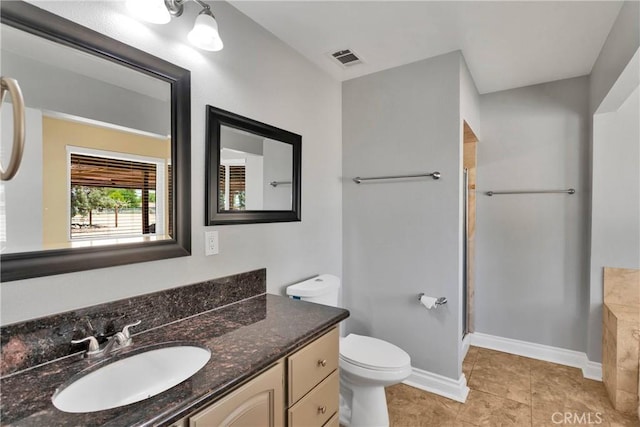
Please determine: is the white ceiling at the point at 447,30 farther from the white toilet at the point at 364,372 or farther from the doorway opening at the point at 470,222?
the white toilet at the point at 364,372

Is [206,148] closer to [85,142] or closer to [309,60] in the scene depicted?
[85,142]

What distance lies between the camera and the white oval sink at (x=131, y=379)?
0.88 meters

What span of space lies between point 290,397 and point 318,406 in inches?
8.9

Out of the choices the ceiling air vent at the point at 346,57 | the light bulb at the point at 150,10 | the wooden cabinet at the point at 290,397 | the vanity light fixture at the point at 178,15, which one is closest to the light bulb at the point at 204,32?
the vanity light fixture at the point at 178,15

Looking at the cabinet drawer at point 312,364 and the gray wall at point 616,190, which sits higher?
the gray wall at point 616,190

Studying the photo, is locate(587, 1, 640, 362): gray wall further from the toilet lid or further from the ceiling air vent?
the toilet lid

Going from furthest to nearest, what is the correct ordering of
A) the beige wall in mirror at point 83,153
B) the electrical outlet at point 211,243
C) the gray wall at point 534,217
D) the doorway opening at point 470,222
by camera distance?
the doorway opening at point 470,222
the gray wall at point 534,217
the electrical outlet at point 211,243
the beige wall in mirror at point 83,153

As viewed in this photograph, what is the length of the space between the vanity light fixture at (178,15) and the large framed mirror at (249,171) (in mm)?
295

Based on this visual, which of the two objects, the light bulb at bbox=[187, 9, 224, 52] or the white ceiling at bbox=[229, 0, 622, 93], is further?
the white ceiling at bbox=[229, 0, 622, 93]

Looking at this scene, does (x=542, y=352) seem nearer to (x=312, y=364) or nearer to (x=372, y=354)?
(x=372, y=354)

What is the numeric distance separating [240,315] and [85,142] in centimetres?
92

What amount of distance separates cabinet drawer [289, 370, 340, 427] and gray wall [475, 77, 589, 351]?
211cm

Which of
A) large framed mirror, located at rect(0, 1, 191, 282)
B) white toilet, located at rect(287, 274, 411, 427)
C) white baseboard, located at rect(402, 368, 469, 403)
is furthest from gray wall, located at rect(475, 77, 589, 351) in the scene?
large framed mirror, located at rect(0, 1, 191, 282)

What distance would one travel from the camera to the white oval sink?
2.89 feet
